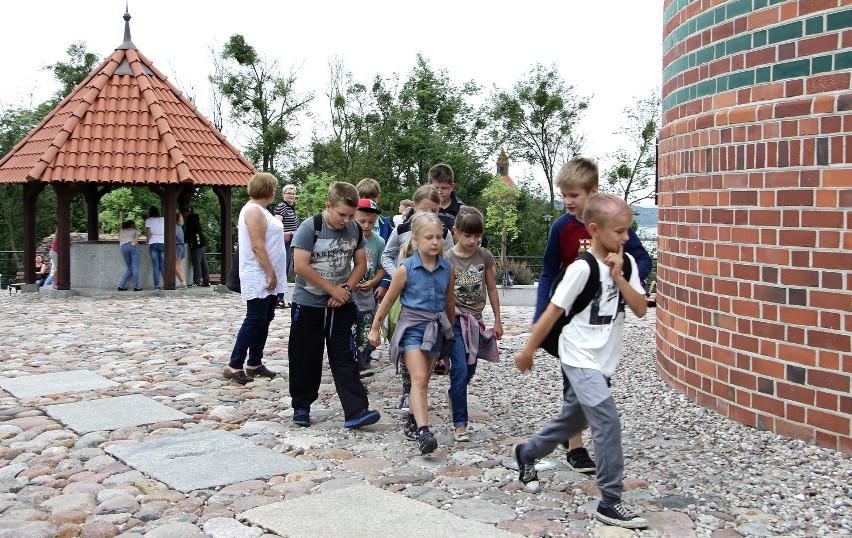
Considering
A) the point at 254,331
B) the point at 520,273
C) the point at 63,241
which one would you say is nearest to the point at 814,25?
the point at 254,331

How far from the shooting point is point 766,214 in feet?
17.1

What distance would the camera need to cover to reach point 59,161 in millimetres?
15906

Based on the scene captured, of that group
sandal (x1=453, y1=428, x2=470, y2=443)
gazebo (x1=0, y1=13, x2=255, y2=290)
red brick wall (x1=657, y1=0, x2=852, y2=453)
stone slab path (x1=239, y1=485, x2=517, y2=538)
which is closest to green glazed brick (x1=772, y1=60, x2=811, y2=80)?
red brick wall (x1=657, y1=0, x2=852, y2=453)

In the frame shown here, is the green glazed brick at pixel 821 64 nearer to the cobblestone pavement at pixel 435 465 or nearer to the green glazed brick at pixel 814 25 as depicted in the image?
the green glazed brick at pixel 814 25

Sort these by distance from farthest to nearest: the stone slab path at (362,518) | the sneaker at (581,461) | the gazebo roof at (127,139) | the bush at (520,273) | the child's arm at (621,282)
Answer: the bush at (520,273) → the gazebo roof at (127,139) → the sneaker at (581,461) → the child's arm at (621,282) → the stone slab path at (362,518)

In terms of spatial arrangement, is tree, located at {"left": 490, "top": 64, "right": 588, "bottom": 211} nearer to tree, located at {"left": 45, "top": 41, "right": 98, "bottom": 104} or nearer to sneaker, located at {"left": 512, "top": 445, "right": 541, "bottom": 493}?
tree, located at {"left": 45, "top": 41, "right": 98, "bottom": 104}

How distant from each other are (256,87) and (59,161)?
26490 mm

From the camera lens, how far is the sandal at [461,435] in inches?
A: 214

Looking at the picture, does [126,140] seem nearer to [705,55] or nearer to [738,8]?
[705,55]

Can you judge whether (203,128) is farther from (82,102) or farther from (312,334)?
(312,334)

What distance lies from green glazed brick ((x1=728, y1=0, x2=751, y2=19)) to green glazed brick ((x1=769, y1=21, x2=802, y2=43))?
11.4 inches

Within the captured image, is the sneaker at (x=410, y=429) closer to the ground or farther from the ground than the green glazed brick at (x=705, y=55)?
closer to the ground

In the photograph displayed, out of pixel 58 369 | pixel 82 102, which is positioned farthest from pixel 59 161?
pixel 58 369

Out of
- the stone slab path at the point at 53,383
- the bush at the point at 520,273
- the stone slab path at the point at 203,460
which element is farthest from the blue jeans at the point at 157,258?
the bush at the point at 520,273
